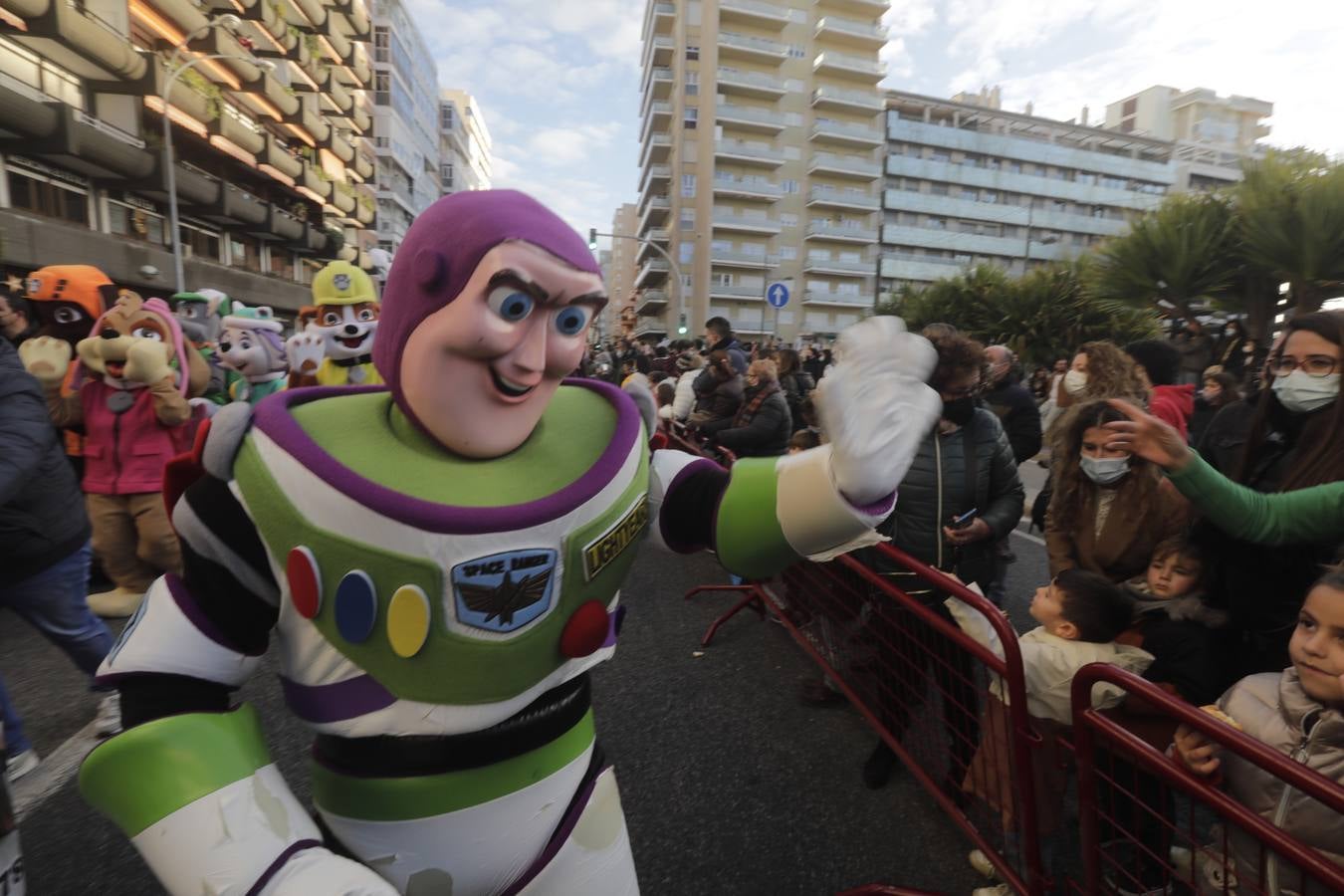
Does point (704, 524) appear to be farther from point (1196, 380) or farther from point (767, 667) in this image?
point (1196, 380)

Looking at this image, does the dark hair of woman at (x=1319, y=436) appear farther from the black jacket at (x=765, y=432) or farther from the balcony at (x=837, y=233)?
the balcony at (x=837, y=233)

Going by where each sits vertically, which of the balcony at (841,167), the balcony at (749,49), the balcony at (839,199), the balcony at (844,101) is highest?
the balcony at (749,49)

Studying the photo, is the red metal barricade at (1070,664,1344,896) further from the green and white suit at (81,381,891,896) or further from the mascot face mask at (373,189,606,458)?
the mascot face mask at (373,189,606,458)

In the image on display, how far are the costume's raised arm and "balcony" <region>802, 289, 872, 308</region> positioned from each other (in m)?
47.7

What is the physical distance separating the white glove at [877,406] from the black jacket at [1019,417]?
380cm

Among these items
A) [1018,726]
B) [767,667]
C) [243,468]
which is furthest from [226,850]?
[767,667]

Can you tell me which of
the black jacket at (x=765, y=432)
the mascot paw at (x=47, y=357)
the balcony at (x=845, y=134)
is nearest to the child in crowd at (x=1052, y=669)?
the black jacket at (x=765, y=432)

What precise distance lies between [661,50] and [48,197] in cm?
4293

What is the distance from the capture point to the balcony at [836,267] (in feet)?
153

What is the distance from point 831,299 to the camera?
47281 mm

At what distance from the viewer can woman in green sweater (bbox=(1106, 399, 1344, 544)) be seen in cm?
185

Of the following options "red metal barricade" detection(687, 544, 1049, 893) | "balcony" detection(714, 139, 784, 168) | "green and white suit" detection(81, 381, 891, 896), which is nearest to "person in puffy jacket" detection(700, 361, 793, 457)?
"red metal barricade" detection(687, 544, 1049, 893)

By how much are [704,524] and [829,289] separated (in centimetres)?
4852

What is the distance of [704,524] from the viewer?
131 cm
